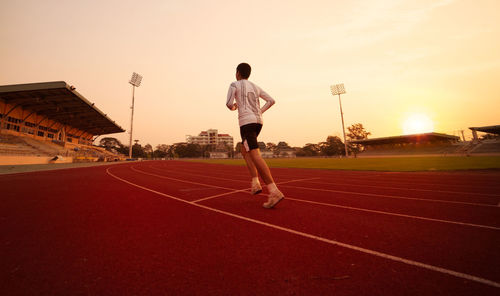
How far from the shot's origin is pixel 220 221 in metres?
2.50

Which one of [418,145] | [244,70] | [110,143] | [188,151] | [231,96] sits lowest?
[231,96]

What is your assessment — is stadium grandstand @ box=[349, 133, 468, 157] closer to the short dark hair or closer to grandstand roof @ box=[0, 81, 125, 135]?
the short dark hair

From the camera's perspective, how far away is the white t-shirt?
3291 millimetres

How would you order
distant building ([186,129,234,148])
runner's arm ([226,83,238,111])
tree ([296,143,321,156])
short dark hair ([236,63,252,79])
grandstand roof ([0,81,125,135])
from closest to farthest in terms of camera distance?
runner's arm ([226,83,238,111])
short dark hair ([236,63,252,79])
grandstand roof ([0,81,125,135])
tree ([296,143,321,156])
distant building ([186,129,234,148])

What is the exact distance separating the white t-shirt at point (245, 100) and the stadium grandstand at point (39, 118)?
2713 centimetres

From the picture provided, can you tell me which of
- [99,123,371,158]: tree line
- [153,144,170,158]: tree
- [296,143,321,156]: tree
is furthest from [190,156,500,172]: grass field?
[153,144,170,158]: tree

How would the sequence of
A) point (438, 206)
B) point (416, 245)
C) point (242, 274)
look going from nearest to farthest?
point (242, 274) < point (416, 245) < point (438, 206)

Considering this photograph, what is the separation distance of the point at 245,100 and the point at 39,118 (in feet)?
149

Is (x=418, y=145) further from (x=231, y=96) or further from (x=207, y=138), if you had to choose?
(x=207, y=138)

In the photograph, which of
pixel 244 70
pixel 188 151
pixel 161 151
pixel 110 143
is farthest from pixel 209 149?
pixel 244 70

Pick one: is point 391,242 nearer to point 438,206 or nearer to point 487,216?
point 487,216

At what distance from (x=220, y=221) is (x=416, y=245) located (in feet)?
6.74

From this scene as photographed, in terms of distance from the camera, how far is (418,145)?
47.1 m

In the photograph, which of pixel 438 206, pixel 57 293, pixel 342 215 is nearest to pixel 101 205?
pixel 57 293
